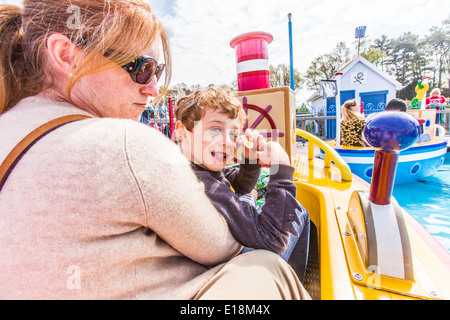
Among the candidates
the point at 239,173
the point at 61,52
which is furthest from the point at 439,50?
the point at 61,52

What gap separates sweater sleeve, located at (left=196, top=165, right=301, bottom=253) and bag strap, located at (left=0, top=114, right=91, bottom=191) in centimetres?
55

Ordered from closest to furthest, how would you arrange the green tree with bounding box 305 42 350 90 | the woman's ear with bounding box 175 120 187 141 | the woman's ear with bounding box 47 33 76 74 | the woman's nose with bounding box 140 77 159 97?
the woman's ear with bounding box 47 33 76 74
the woman's nose with bounding box 140 77 159 97
the woman's ear with bounding box 175 120 187 141
the green tree with bounding box 305 42 350 90

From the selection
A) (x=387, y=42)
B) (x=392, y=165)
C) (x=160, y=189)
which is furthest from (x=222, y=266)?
(x=387, y=42)

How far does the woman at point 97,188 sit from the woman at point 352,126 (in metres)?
4.93

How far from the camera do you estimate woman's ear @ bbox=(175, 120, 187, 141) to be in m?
1.42

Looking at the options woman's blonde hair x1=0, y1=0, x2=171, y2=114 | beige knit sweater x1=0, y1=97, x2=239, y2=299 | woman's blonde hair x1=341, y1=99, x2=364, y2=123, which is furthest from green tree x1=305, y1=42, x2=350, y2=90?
beige knit sweater x1=0, y1=97, x2=239, y2=299

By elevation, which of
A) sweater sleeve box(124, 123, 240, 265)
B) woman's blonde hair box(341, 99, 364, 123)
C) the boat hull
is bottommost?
the boat hull

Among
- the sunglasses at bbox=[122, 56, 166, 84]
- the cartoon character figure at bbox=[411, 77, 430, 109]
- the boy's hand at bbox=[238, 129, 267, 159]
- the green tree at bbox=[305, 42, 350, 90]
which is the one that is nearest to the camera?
the sunglasses at bbox=[122, 56, 166, 84]

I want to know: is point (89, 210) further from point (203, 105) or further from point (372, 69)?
point (372, 69)

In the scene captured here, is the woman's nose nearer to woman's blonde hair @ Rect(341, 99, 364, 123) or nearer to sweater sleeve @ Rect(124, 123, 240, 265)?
sweater sleeve @ Rect(124, 123, 240, 265)

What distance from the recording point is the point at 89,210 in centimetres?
50

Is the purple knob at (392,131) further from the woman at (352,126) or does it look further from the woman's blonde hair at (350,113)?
the woman's blonde hair at (350,113)

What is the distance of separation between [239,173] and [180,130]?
0.47m

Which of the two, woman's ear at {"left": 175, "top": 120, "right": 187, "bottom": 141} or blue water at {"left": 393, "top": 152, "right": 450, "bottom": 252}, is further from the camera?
blue water at {"left": 393, "top": 152, "right": 450, "bottom": 252}
